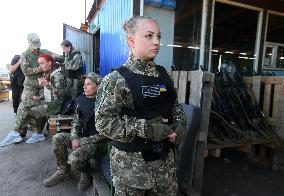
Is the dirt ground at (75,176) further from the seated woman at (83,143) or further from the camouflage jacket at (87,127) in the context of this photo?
the camouflage jacket at (87,127)

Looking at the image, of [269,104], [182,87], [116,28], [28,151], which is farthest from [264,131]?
[28,151]

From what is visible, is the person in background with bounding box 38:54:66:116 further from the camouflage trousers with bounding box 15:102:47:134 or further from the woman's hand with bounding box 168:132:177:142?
the woman's hand with bounding box 168:132:177:142

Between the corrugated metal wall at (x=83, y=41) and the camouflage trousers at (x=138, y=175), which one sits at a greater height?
the corrugated metal wall at (x=83, y=41)

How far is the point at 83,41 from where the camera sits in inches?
346

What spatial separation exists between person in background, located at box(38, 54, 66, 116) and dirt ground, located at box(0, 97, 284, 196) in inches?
31.8

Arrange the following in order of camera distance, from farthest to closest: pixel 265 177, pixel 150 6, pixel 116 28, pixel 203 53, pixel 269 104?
1. pixel 116 28
2. pixel 203 53
3. pixel 150 6
4. pixel 269 104
5. pixel 265 177

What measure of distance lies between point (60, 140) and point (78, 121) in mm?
359

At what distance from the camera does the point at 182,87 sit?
327 cm

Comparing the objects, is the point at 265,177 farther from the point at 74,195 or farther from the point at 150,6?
the point at 150,6

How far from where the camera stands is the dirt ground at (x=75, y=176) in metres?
3.43

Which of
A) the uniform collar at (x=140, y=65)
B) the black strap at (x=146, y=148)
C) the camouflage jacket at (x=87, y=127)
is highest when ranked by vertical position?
the uniform collar at (x=140, y=65)

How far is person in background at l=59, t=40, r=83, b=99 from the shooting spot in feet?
20.4

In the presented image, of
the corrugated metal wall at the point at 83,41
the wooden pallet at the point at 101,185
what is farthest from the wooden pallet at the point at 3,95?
the wooden pallet at the point at 101,185

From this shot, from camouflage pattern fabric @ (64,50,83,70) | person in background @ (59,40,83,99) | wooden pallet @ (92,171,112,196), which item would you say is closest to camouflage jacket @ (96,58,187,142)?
wooden pallet @ (92,171,112,196)
